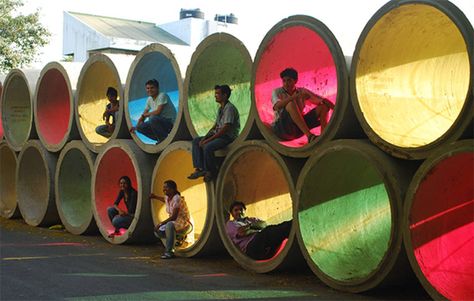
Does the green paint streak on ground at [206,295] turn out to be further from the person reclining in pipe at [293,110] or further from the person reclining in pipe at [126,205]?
the person reclining in pipe at [126,205]

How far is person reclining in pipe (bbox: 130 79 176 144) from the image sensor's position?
→ 8898 millimetres

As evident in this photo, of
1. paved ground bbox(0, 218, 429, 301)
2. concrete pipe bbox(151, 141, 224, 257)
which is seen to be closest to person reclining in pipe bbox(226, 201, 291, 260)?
paved ground bbox(0, 218, 429, 301)

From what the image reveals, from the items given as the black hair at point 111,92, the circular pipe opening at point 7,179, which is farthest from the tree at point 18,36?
the black hair at point 111,92

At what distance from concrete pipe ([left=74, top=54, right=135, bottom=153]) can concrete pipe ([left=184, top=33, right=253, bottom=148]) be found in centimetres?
141

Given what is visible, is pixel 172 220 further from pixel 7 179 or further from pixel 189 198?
pixel 7 179

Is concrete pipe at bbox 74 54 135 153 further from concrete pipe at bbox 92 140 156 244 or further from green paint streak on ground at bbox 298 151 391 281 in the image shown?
green paint streak on ground at bbox 298 151 391 281

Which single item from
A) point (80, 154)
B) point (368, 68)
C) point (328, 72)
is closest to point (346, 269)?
point (368, 68)

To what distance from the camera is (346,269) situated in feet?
21.0

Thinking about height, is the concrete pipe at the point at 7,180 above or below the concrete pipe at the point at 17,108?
below

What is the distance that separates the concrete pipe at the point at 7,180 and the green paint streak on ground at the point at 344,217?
7.45 meters

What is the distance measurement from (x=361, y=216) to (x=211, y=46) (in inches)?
109

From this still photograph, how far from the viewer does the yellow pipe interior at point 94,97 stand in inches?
400

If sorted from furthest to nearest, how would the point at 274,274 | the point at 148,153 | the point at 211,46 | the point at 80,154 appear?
the point at 80,154 < the point at 148,153 < the point at 211,46 < the point at 274,274

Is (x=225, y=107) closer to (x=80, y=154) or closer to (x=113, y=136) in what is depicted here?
(x=113, y=136)
